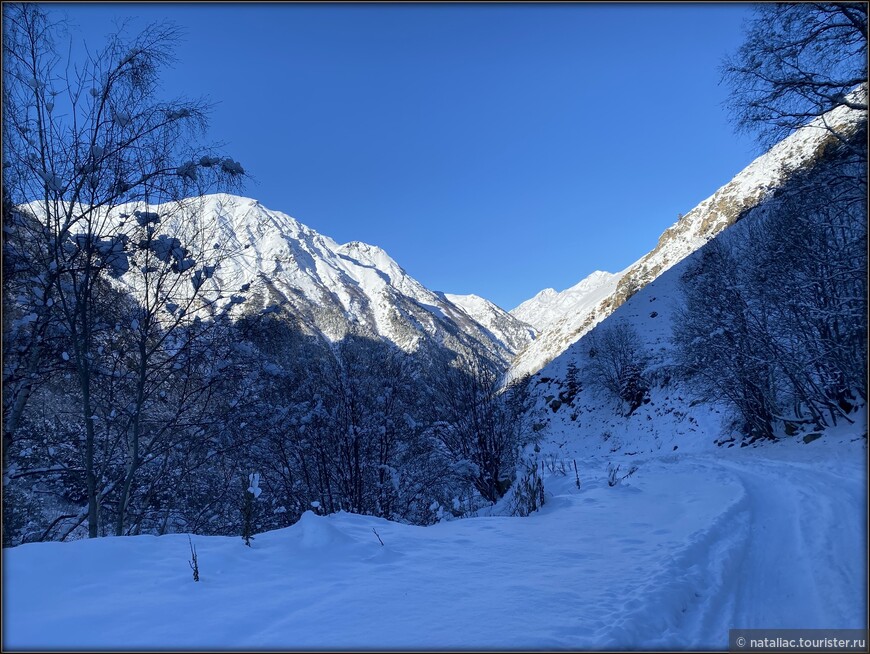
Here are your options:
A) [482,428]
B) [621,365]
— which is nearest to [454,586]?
[482,428]

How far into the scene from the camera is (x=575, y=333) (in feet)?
224

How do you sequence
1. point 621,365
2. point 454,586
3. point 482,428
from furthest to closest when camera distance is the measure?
point 621,365 → point 482,428 → point 454,586

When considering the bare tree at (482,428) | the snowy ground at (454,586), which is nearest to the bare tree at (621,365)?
the bare tree at (482,428)

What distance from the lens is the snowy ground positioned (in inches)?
98.7

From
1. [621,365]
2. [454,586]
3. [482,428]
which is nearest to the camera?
[454,586]

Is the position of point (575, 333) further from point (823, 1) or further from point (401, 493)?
point (823, 1)

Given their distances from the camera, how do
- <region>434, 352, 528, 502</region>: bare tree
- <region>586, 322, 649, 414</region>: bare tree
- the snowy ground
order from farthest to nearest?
<region>586, 322, 649, 414</region>: bare tree → <region>434, 352, 528, 502</region>: bare tree → the snowy ground

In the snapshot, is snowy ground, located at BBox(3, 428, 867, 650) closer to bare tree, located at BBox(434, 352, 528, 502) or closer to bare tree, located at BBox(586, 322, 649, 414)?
bare tree, located at BBox(434, 352, 528, 502)

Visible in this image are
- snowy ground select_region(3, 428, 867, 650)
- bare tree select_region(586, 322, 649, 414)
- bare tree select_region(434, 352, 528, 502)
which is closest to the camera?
snowy ground select_region(3, 428, 867, 650)

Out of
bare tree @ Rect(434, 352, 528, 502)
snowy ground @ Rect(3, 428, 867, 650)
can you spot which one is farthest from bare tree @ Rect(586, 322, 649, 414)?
snowy ground @ Rect(3, 428, 867, 650)

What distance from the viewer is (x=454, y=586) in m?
3.46

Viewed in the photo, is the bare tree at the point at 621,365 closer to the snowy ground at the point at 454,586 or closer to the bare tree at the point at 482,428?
the bare tree at the point at 482,428

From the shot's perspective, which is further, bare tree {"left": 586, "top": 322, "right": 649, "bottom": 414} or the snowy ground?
bare tree {"left": 586, "top": 322, "right": 649, "bottom": 414}

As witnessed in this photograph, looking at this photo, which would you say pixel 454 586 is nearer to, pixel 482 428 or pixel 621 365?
pixel 482 428
